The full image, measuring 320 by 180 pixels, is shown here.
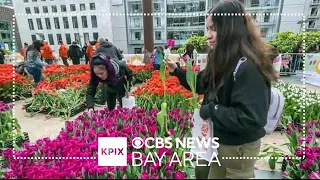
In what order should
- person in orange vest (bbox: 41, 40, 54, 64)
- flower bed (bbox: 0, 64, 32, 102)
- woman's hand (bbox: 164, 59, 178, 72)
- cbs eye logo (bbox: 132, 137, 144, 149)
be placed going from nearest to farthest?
woman's hand (bbox: 164, 59, 178, 72), cbs eye logo (bbox: 132, 137, 144, 149), flower bed (bbox: 0, 64, 32, 102), person in orange vest (bbox: 41, 40, 54, 64)

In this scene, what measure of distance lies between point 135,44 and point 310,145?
1057 inches

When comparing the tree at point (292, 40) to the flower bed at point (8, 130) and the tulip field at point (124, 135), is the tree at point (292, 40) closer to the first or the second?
the tulip field at point (124, 135)

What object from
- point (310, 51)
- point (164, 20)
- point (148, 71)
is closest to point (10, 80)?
point (148, 71)

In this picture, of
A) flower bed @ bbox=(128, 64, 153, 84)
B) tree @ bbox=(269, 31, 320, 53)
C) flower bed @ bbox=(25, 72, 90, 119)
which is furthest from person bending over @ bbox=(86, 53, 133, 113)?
tree @ bbox=(269, 31, 320, 53)

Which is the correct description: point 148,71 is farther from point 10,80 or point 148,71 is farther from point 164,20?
point 164,20

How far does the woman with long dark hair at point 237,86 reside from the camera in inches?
38.8

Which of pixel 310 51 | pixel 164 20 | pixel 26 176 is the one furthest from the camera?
pixel 164 20

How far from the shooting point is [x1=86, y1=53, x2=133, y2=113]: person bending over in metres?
2.21

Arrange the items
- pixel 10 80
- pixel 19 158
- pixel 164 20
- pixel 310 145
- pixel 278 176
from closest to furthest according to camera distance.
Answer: pixel 19 158 < pixel 310 145 < pixel 278 176 < pixel 10 80 < pixel 164 20

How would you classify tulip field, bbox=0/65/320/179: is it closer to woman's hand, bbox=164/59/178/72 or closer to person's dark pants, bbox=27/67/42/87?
woman's hand, bbox=164/59/178/72

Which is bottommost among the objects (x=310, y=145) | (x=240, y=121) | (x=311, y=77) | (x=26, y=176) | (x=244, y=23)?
(x=311, y=77)

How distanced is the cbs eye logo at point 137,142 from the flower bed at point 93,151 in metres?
0.04

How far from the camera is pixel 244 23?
107cm

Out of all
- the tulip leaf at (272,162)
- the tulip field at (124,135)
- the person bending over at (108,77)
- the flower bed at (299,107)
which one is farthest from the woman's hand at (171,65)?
the flower bed at (299,107)
